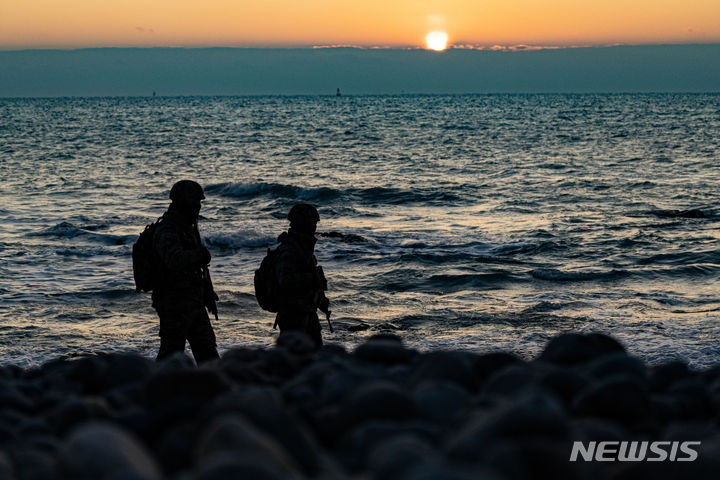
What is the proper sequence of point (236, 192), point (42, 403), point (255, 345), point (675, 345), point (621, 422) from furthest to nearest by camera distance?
point (236, 192) < point (255, 345) < point (675, 345) < point (42, 403) < point (621, 422)

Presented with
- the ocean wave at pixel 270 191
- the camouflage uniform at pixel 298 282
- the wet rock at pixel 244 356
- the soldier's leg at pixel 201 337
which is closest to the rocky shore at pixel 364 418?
the wet rock at pixel 244 356

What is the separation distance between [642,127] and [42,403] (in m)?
69.4

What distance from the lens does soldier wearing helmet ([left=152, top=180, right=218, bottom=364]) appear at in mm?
6492

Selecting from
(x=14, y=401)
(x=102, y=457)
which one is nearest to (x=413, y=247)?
(x=14, y=401)

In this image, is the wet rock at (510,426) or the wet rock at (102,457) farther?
the wet rock at (510,426)

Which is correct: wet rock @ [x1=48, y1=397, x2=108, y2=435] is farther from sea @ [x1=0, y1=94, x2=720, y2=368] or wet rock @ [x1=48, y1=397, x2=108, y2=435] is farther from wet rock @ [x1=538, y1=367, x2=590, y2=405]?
sea @ [x1=0, y1=94, x2=720, y2=368]

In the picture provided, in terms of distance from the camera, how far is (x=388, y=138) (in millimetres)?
58094

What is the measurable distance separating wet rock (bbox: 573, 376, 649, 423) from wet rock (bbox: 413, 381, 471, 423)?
523 mm

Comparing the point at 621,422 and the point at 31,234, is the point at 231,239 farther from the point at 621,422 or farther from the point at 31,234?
the point at 621,422

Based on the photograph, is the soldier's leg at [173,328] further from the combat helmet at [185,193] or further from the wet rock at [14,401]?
the wet rock at [14,401]

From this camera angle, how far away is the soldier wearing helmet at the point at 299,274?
260 inches

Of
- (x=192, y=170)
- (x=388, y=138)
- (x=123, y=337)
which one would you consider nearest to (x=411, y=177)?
(x=192, y=170)

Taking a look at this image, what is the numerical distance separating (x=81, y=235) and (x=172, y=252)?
510 inches

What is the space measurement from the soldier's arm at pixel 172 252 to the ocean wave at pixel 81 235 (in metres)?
11.5
